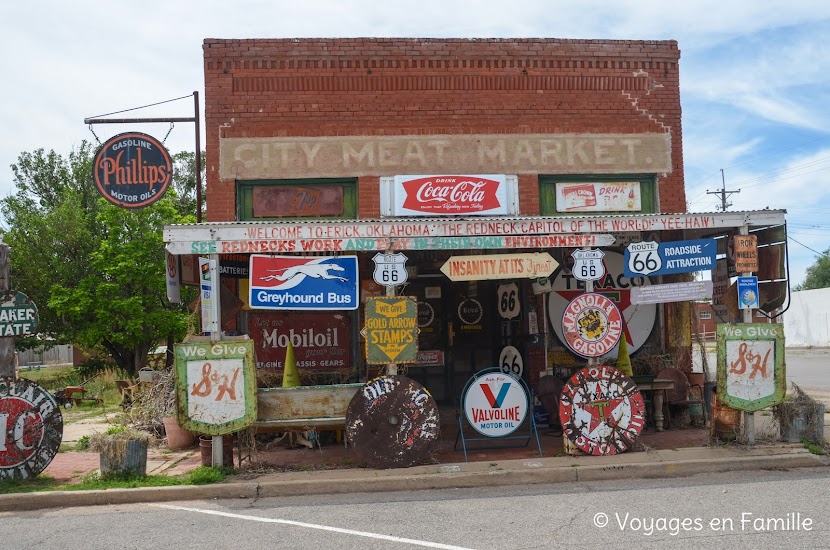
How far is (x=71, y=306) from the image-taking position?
24141 millimetres

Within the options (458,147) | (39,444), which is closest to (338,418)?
(39,444)

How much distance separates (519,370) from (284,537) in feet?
21.9

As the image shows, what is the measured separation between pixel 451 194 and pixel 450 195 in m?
Answer: 0.02

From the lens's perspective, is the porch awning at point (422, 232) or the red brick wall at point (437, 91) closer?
the porch awning at point (422, 232)

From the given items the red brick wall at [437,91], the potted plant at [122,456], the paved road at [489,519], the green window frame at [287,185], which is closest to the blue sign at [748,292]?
the paved road at [489,519]

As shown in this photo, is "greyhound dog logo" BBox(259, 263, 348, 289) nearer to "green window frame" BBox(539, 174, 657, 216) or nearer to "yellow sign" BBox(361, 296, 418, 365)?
"yellow sign" BBox(361, 296, 418, 365)

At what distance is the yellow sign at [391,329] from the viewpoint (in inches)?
352

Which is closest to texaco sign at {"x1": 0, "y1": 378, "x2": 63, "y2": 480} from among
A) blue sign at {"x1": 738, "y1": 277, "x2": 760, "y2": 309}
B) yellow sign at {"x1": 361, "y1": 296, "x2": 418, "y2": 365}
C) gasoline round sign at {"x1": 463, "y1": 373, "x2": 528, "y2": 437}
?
yellow sign at {"x1": 361, "y1": 296, "x2": 418, "y2": 365}

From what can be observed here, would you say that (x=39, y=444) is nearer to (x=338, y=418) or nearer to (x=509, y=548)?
(x=338, y=418)

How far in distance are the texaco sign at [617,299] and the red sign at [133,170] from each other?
6579 mm

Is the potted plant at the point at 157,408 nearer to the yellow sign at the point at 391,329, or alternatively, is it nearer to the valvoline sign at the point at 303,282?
the valvoline sign at the point at 303,282

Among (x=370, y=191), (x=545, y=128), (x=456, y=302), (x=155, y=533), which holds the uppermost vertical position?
(x=545, y=128)

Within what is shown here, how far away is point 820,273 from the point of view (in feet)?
222

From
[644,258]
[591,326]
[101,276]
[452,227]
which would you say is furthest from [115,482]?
[101,276]
